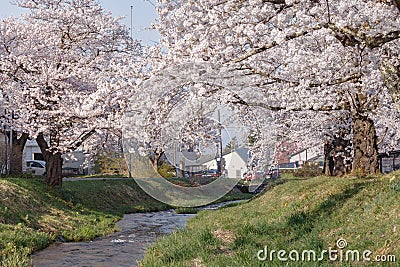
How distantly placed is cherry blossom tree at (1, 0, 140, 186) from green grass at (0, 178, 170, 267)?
1.69 meters

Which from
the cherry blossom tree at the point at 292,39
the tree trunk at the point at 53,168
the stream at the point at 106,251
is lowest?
the stream at the point at 106,251

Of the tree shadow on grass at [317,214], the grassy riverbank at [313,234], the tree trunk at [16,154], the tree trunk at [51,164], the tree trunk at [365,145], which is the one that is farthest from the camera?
the tree trunk at [16,154]

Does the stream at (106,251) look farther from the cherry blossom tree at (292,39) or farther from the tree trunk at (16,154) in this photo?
the tree trunk at (16,154)

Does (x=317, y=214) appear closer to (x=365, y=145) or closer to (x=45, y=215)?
(x=365, y=145)

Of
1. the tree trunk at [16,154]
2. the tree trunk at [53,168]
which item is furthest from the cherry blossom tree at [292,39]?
the tree trunk at [16,154]

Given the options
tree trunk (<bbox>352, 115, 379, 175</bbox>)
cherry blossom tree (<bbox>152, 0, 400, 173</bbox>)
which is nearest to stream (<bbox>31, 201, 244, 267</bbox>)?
cherry blossom tree (<bbox>152, 0, 400, 173</bbox>)

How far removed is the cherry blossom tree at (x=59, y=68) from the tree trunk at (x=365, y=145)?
24.9 ft

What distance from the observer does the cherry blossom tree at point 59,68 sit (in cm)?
1778

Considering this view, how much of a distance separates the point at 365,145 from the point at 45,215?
10581 millimetres

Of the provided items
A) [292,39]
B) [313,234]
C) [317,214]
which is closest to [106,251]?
[317,214]

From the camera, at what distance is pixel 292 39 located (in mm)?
9859

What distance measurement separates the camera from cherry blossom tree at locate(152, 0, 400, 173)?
879cm

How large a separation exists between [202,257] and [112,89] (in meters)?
6.65

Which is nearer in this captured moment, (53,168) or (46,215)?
(46,215)
